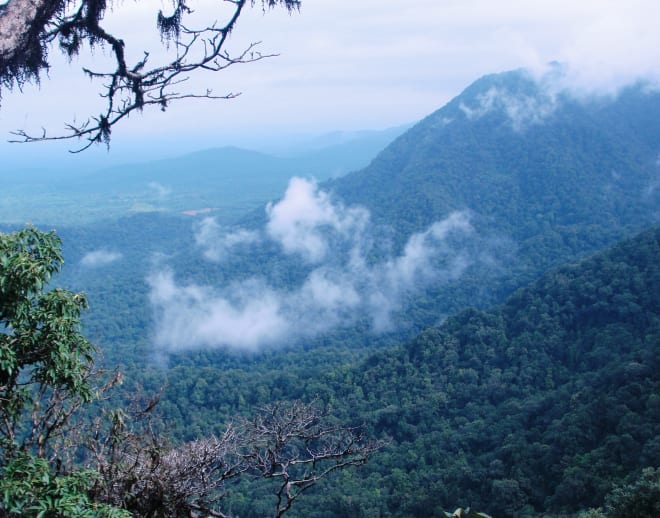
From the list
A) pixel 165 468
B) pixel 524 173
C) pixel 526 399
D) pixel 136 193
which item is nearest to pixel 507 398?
pixel 526 399

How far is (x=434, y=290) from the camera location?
65.2 meters

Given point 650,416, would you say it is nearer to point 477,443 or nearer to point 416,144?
point 477,443

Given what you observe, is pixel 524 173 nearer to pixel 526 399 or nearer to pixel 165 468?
pixel 526 399

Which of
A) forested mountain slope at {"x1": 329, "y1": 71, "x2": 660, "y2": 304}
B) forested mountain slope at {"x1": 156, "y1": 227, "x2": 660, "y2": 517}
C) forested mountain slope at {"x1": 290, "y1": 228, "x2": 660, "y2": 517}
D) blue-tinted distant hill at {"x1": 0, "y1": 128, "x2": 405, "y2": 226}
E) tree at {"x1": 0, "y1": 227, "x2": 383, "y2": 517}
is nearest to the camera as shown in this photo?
tree at {"x1": 0, "y1": 227, "x2": 383, "y2": 517}

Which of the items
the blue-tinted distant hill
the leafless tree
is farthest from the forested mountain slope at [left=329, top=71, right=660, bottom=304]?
the leafless tree

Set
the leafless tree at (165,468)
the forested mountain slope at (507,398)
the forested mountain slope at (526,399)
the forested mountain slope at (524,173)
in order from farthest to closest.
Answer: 1. the forested mountain slope at (524,173)
2. the forested mountain slope at (507,398)
3. the forested mountain slope at (526,399)
4. the leafless tree at (165,468)

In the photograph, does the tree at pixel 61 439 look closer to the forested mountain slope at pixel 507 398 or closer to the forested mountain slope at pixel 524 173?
the forested mountain slope at pixel 507 398

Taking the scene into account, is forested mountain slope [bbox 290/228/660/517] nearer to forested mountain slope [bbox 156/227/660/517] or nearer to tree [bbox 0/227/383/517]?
forested mountain slope [bbox 156/227/660/517]

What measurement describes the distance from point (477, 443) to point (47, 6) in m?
23.7

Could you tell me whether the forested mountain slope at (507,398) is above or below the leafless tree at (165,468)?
below

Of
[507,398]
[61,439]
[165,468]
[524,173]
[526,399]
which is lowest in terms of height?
[507,398]

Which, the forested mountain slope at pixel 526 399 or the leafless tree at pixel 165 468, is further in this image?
the forested mountain slope at pixel 526 399

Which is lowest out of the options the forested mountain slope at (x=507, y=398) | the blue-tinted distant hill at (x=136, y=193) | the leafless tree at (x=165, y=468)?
the forested mountain slope at (x=507, y=398)

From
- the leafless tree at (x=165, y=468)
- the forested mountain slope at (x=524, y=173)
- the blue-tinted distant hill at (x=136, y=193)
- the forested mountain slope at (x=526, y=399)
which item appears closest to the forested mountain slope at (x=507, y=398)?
the forested mountain slope at (x=526, y=399)
